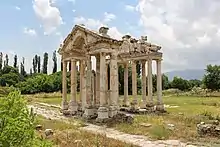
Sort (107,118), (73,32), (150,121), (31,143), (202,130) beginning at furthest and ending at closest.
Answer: (73,32)
(107,118)
(150,121)
(202,130)
(31,143)

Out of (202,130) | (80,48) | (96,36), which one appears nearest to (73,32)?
(80,48)

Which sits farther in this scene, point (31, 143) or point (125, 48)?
point (125, 48)

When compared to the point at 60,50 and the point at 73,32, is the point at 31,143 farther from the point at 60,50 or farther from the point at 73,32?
the point at 60,50

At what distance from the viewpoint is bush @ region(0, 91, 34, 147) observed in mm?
4586

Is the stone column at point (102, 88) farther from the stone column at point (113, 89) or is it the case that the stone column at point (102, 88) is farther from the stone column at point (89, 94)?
the stone column at point (89, 94)

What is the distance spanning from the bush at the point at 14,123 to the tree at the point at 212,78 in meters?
63.8

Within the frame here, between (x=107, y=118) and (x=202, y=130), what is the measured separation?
25.6 ft

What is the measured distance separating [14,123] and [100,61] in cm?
1732

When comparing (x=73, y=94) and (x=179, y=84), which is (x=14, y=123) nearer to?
(x=73, y=94)

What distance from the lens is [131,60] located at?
28.8 metres

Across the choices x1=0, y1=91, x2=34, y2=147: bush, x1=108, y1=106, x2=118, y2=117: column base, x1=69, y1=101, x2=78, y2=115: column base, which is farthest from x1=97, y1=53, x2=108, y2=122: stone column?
x1=0, y1=91, x2=34, y2=147: bush

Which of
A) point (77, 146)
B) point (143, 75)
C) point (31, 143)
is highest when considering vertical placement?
point (143, 75)

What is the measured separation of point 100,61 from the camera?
859 inches

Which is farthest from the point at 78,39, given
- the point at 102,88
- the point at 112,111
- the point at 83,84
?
the point at 112,111
